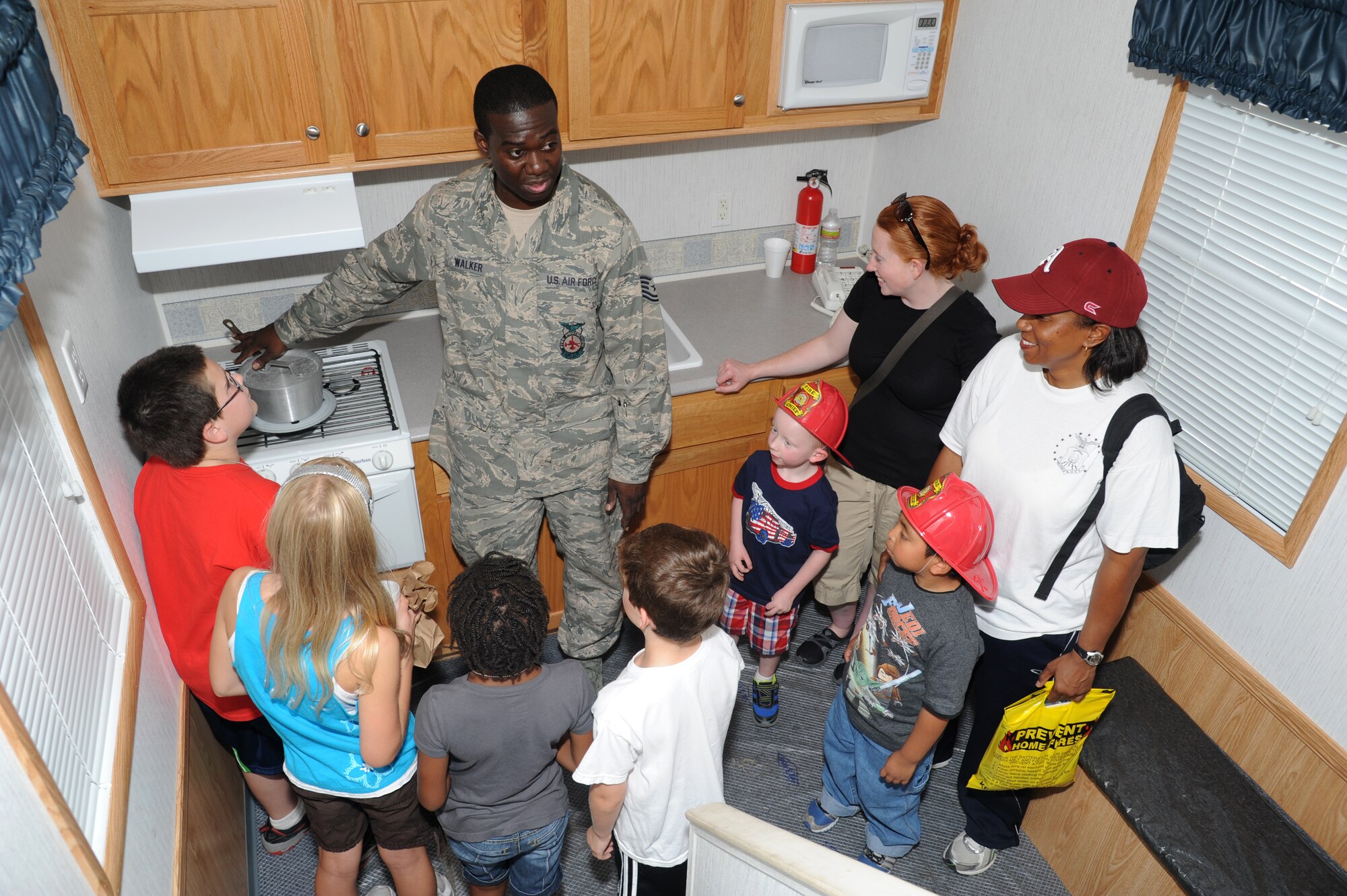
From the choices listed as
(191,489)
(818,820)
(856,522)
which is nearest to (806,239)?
(856,522)

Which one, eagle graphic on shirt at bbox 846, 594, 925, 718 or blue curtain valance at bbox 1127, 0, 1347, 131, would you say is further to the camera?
eagle graphic on shirt at bbox 846, 594, 925, 718

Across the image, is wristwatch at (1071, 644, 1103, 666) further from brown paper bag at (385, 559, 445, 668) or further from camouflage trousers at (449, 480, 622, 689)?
brown paper bag at (385, 559, 445, 668)

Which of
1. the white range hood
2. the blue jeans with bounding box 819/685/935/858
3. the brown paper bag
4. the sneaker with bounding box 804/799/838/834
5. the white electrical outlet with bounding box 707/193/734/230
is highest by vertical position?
the white range hood

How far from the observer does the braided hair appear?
60.9 inches

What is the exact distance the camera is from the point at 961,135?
2.70 metres

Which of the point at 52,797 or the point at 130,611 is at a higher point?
the point at 52,797

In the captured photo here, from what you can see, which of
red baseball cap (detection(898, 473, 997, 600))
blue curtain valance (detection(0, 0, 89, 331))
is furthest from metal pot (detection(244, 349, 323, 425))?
red baseball cap (detection(898, 473, 997, 600))

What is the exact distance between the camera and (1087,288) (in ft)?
5.56

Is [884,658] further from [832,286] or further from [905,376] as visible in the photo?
[832,286]

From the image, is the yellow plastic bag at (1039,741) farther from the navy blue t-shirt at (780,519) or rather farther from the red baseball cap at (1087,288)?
the red baseball cap at (1087,288)

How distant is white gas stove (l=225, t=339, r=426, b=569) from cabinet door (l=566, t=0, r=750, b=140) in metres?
0.88

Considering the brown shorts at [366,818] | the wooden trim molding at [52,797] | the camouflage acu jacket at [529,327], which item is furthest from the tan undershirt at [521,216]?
the wooden trim molding at [52,797]

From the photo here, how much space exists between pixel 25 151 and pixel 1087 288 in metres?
1.69

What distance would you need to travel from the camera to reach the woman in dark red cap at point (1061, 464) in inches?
67.8
